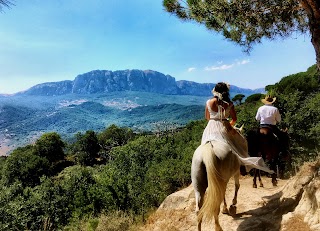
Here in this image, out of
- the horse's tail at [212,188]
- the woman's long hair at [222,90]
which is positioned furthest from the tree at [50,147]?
the horse's tail at [212,188]

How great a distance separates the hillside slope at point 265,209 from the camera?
5.75 meters

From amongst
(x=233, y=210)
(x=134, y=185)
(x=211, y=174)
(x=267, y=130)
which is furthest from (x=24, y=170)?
(x=211, y=174)

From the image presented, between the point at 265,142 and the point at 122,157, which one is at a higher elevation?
the point at 265,142

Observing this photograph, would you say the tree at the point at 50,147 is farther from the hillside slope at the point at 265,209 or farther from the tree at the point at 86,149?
the hillside slope at the point at 265,209

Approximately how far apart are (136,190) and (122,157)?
88.5 ft

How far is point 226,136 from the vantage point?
6.33 metres

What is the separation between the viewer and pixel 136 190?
15836 mm

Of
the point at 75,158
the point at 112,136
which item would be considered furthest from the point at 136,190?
the point at 112,136

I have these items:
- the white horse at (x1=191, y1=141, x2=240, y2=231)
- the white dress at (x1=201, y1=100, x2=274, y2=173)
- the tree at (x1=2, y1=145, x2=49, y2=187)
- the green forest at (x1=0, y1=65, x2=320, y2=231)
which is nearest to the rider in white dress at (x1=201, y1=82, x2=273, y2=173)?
the white dress at (x1=201, y1=100, x2=274, y2=173)

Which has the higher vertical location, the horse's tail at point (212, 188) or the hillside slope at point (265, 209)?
the horse's tail at point (212, 188)

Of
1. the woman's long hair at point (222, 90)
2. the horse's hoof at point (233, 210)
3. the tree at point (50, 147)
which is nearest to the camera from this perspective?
the woman's long hair at point (222, 90)

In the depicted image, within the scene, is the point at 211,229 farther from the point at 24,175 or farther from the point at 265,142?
the point at 24,175

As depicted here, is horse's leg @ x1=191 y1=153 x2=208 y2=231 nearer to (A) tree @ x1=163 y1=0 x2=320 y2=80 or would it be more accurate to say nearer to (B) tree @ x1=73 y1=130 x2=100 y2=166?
(A) tree @ x1=163 y1=0 x2=320 y2=80

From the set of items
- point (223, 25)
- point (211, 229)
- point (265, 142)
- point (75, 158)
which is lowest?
point (75, 158)
